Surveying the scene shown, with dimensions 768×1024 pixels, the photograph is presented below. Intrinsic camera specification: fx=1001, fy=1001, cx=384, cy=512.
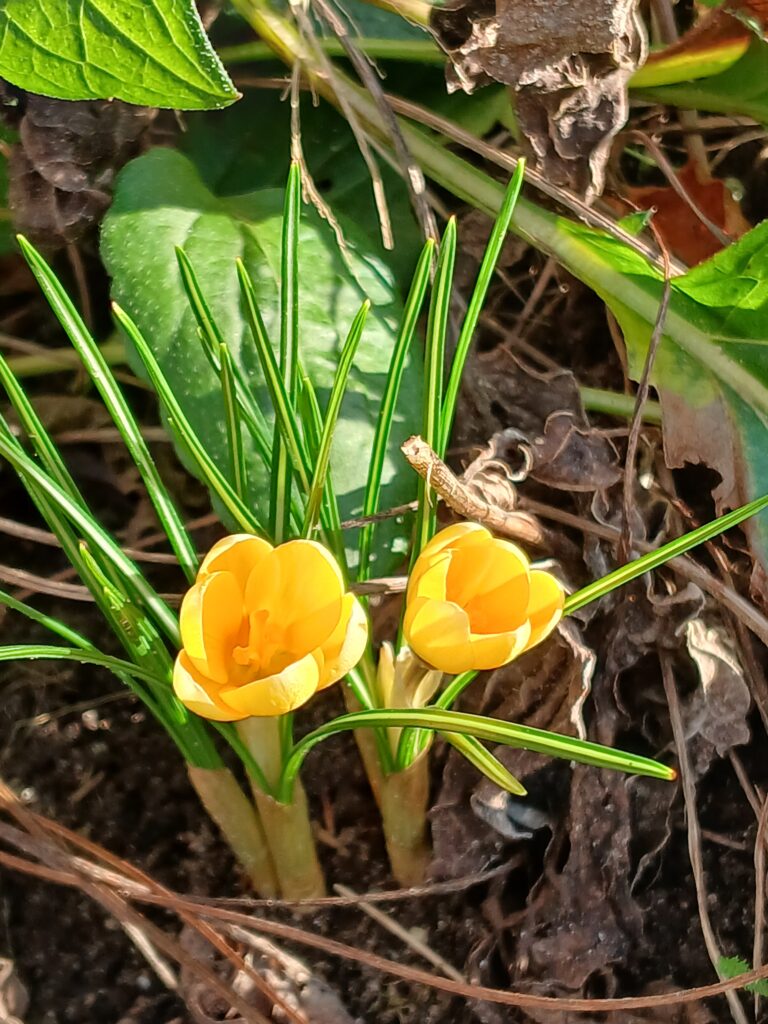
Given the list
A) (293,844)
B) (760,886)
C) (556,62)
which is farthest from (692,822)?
(556,62)

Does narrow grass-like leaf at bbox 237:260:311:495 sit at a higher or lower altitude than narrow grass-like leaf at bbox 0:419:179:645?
higher

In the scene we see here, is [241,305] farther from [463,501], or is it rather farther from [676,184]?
[676,184]

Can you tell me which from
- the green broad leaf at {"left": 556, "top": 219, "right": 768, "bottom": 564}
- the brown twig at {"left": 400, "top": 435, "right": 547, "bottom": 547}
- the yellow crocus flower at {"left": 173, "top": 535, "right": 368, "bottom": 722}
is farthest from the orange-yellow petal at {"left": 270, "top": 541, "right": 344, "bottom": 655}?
the green broad leaf at {"left": 556, "top": 219, "right": 768, "bottom": 564}

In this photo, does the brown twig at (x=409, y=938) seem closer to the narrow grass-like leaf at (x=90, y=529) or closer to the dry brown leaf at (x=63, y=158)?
the narrow grass-like leaf at (x=90, y=529)

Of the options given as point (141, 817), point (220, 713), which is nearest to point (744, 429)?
point (220, 713)

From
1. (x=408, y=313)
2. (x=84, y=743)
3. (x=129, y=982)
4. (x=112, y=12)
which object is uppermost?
(x=112, y=12)

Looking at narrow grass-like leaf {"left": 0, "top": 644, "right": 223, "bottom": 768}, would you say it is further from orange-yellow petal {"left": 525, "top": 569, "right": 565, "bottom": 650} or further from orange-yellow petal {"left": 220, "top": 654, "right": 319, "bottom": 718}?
orange-yellow petal {"left": 525, "top": 569, "right": 565, "bottom": 650}

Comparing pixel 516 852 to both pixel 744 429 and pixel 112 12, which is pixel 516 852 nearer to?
pixel 744 429
